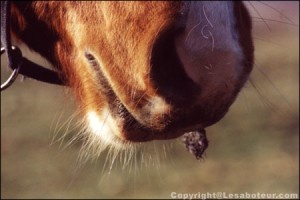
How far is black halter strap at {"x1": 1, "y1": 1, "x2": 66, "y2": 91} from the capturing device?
58.6 inches

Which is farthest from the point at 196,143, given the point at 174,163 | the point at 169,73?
the point at 174,163

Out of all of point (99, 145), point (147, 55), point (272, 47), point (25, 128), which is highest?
point (147, 55)

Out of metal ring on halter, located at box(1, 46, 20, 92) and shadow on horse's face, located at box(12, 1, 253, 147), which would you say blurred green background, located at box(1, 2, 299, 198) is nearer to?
metal ring on halter, located at box(1, 46, 20, 92)

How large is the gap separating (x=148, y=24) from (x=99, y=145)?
45cm

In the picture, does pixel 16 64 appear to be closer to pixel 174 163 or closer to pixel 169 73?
pixel 169 73

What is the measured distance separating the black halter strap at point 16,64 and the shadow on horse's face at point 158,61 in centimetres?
16

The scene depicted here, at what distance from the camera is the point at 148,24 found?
1187mm

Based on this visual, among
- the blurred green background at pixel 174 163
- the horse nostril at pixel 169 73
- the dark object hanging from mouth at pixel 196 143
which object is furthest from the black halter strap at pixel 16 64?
the blurred green background at pixel 174 163

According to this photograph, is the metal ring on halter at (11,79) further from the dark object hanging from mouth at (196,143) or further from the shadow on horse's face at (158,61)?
the dark object hanging from mouth at (196,143)

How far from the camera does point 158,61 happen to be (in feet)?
3.95

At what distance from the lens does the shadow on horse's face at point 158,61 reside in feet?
3.84

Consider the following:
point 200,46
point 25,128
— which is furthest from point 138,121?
point 25,128

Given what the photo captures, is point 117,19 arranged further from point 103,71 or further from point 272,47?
point 272,47

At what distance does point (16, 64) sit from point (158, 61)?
20.4 inches
